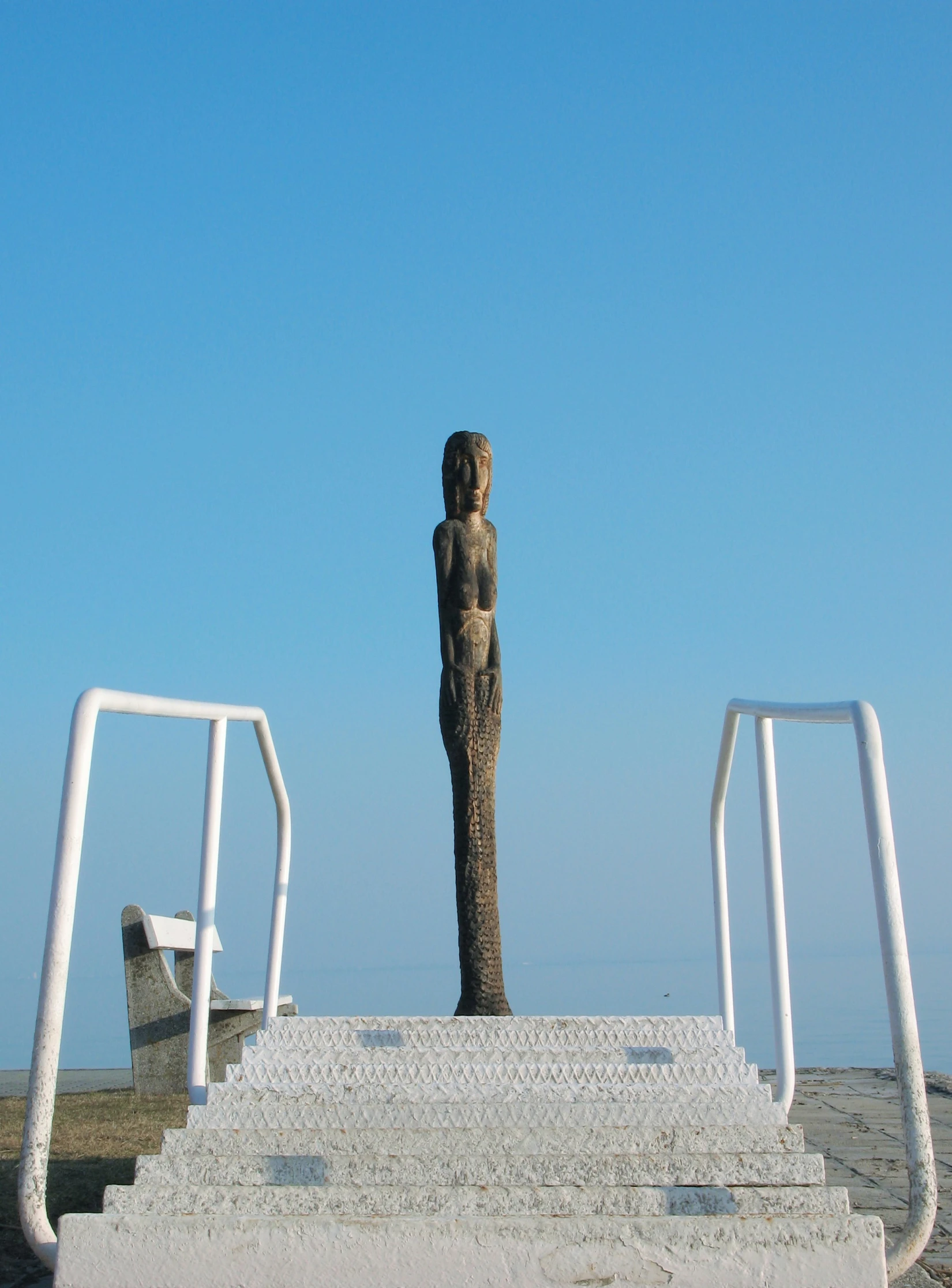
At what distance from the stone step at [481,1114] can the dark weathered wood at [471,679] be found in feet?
7.48

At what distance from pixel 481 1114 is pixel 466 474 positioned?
3.32m

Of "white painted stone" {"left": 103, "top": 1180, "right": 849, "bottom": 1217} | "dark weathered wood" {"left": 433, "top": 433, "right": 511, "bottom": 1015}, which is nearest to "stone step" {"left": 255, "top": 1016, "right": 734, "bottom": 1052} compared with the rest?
"white painted stone" {"left": 103, "top": 1180, "right": 849, "bottom": 1217}

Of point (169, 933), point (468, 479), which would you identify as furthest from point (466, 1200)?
point (169, 933)

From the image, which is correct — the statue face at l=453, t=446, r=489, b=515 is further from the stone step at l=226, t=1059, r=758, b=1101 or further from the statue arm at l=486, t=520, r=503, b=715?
the stone step at l=226, t=1059, r=758, b=1101

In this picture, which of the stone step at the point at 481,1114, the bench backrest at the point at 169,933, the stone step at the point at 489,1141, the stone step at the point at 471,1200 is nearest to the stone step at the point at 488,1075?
the stone step at the point at 481,1114

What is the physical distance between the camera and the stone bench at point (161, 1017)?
795cm

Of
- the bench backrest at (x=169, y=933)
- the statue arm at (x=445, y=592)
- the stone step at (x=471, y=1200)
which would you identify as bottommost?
the stone step at (x=471, y=1200)

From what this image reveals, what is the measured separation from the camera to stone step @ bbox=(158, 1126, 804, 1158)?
311 cm

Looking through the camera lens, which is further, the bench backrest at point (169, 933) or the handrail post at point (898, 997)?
the bench backrest at point (169, 933)

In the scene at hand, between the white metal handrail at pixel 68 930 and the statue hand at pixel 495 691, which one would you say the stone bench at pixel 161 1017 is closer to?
the statue hand at pixel 495 691

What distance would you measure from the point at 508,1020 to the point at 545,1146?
94 centimetres

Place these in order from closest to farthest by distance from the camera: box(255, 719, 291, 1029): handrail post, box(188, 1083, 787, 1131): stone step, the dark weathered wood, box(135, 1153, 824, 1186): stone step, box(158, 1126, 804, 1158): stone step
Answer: box(135, 1153, 824, 1186): stone step → box(158, 1126, 804, 1158): stone step → box(188, 1083, 787, 1131): stone step → box(255, 719, 291, 1029): handrail post → the dark weathered wood

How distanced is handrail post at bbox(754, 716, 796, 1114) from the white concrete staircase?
0.33 ft

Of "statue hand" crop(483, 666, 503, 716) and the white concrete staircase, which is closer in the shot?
the white concrete staircase
